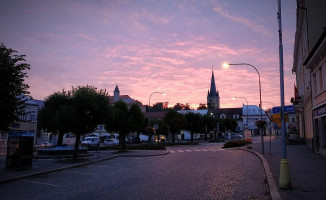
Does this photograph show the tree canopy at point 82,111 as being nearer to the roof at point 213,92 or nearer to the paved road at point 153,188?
the paved road at point 153,188

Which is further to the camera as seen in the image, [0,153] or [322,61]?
[0,153]

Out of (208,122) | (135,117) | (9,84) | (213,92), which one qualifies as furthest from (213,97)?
(9,84)

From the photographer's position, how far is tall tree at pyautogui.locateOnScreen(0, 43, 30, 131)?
14.0m

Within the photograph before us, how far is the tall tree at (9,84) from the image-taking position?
553 inches

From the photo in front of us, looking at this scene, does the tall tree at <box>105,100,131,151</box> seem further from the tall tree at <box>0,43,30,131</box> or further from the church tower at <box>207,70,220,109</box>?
the church tower at <box>207,70,220,109</box>

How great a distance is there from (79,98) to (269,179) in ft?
53.8

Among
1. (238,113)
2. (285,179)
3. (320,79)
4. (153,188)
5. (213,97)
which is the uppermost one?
(213,97)

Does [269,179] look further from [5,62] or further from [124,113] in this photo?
[124,113]

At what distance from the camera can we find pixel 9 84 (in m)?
14.4

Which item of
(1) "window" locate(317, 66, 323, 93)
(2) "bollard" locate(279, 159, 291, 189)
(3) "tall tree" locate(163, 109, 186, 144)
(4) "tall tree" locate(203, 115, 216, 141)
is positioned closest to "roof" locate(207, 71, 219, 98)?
(4) "tall tree" locate(203, 115, 216, 141)

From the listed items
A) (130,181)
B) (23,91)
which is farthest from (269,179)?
(23,91)

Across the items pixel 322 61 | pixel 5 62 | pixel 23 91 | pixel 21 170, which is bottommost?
pixel 21 170

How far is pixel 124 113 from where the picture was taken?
3550 centimetres

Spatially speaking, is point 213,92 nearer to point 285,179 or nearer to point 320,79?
point 320,79
